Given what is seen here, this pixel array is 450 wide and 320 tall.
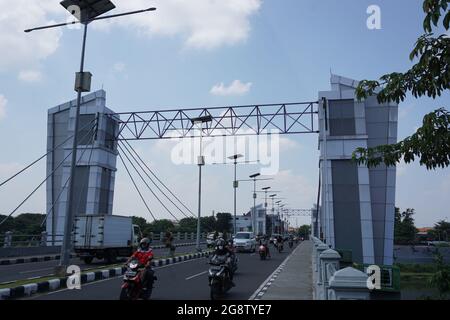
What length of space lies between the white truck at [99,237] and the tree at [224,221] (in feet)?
225

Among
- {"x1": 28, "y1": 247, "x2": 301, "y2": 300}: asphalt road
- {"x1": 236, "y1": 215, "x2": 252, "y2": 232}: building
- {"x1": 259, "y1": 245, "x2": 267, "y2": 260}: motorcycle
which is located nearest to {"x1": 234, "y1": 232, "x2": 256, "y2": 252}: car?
{"x1": 259, "y1": 245, "x2": 267, "y2": 260}: motorcycle

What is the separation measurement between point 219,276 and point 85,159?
20.7m

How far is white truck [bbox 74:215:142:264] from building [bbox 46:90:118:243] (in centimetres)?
660

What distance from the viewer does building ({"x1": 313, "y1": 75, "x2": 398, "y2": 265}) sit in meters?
24.7

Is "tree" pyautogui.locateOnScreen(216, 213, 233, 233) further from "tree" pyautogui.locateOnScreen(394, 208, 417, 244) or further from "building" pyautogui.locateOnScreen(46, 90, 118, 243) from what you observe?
"building" pyautogui.locateOnScreen(46, 90, 118, 243)

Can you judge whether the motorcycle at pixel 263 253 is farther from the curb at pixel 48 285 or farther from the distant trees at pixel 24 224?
the distant trees at pixel 24 224

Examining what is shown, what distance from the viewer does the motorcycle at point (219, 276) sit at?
9969 mm

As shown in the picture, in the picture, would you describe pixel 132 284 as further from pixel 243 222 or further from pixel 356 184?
pixel 243 222

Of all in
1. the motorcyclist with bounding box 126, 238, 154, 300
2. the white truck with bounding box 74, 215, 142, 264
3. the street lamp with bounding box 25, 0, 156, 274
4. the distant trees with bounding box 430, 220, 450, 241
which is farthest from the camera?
the distant trees with bounding box 430, 220, 450, 241

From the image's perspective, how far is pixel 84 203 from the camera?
91.0ft

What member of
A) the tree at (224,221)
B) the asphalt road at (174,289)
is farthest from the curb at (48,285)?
the tree at (224,221)
